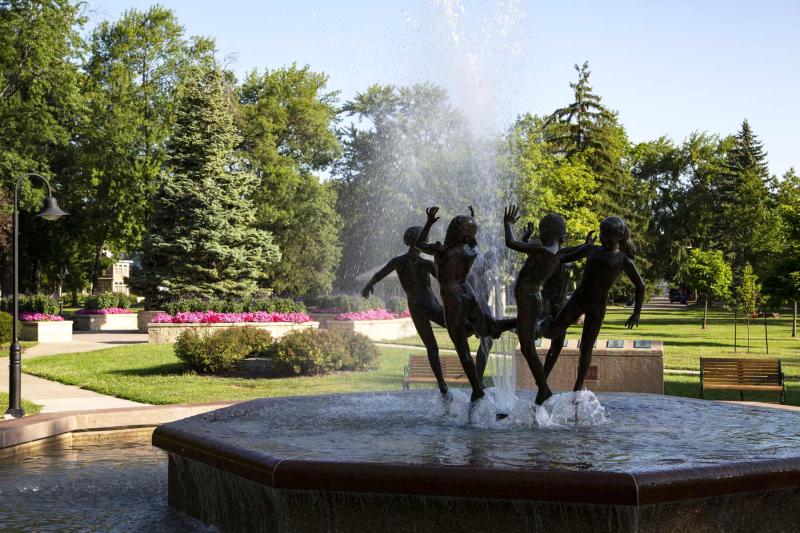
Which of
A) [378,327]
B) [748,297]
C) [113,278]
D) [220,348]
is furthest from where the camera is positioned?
[113,278]

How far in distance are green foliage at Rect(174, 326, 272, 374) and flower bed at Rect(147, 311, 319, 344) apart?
26.0ft

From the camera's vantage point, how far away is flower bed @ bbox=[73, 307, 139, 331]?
141 feet

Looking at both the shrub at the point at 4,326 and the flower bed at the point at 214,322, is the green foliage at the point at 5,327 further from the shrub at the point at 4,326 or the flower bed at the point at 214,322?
Result: the flower bed at the point at 214,322

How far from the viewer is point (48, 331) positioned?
111 ft

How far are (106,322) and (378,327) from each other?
632 inches

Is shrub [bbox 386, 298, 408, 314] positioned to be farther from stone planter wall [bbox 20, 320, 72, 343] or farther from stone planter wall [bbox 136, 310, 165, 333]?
stone planter wall [bbox 20, 320, 72, 343]

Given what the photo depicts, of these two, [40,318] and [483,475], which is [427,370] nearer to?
[483,475]

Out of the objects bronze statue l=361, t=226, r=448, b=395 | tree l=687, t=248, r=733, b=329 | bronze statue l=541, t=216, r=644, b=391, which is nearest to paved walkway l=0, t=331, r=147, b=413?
bronze statue l=361, t=226, r=448, b=395

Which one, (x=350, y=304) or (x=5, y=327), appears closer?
(x=5, y=327)

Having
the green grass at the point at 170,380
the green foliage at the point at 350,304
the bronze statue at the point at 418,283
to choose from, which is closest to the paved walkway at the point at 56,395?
the green grass at the point at 170,380

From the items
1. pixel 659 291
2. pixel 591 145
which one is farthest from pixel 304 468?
pixel 659 291

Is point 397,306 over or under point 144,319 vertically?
over

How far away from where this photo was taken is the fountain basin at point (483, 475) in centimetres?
554

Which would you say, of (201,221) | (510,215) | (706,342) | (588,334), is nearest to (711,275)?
(706,342)
